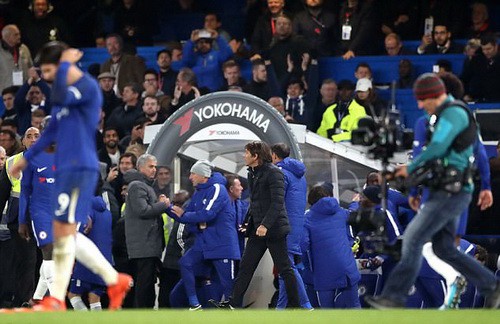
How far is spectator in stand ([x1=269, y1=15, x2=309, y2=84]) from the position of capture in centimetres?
2106

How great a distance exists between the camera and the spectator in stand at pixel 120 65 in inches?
872

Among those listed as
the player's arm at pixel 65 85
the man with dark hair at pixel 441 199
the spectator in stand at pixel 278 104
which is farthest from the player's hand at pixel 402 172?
the spectator in stand at pixel 278 104

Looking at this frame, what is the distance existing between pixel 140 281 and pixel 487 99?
5720 mm

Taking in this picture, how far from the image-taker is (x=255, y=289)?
17.5 metres

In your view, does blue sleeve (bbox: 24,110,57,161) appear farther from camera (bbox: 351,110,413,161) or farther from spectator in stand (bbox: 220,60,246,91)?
spectator in stand (bbox: 220,60,246,91)

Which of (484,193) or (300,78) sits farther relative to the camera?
(300,78)

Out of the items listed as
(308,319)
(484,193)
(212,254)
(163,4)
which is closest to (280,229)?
(212,254)

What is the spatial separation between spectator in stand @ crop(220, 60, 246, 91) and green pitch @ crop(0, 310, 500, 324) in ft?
31.5

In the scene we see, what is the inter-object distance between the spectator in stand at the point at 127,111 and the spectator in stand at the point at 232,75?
119cm

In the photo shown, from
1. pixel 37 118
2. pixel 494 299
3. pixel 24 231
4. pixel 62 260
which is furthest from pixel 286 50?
pixel 62 260

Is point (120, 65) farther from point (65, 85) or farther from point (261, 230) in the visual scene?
point (65, 85)

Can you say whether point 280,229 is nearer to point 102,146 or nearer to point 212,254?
point 212,254

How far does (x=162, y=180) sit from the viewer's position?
1859 centimetres

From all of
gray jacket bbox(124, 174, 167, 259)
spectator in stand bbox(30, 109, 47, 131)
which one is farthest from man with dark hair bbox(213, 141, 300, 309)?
spectator in stand bbox(30, 109, 47, 131)
